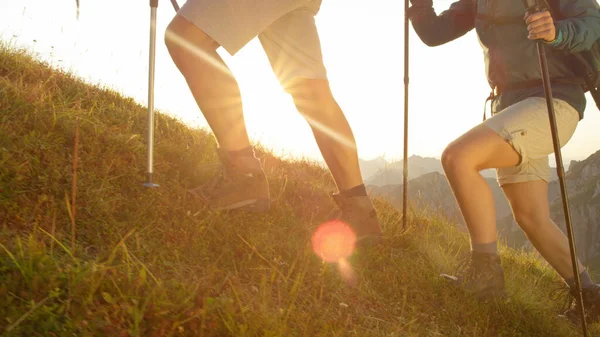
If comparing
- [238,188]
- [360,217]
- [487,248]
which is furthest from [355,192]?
[487,248]

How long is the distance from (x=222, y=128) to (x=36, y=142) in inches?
50.6

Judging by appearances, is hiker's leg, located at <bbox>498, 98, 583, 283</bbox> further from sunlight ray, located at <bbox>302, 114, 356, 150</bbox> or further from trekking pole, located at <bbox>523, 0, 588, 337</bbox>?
sunlight ray, located at <bbox>302, 114, 356, 150</bbox>

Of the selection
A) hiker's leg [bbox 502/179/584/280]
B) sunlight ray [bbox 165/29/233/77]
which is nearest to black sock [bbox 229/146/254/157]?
sunlight ray [bbox 165/29/233/77]

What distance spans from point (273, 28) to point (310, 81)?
1.57 ft

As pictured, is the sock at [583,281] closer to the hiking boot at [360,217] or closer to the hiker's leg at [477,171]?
the hiker's leg at [477,171]

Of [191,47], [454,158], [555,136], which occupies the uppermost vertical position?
[191,47]

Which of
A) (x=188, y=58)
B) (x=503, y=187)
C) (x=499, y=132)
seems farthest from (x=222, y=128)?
(x=503, y=187)

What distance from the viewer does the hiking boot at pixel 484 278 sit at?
10.9ft

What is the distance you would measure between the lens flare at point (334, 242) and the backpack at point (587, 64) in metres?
1.89

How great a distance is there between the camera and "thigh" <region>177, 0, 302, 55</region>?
3.05 meters

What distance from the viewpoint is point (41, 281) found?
1.99 metres

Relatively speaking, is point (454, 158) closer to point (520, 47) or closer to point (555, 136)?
point (555, 136)

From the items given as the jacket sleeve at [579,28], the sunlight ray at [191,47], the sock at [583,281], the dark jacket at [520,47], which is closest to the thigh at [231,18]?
the sunlight ray at [191,47]

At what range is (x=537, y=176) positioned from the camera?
3.35 metres
